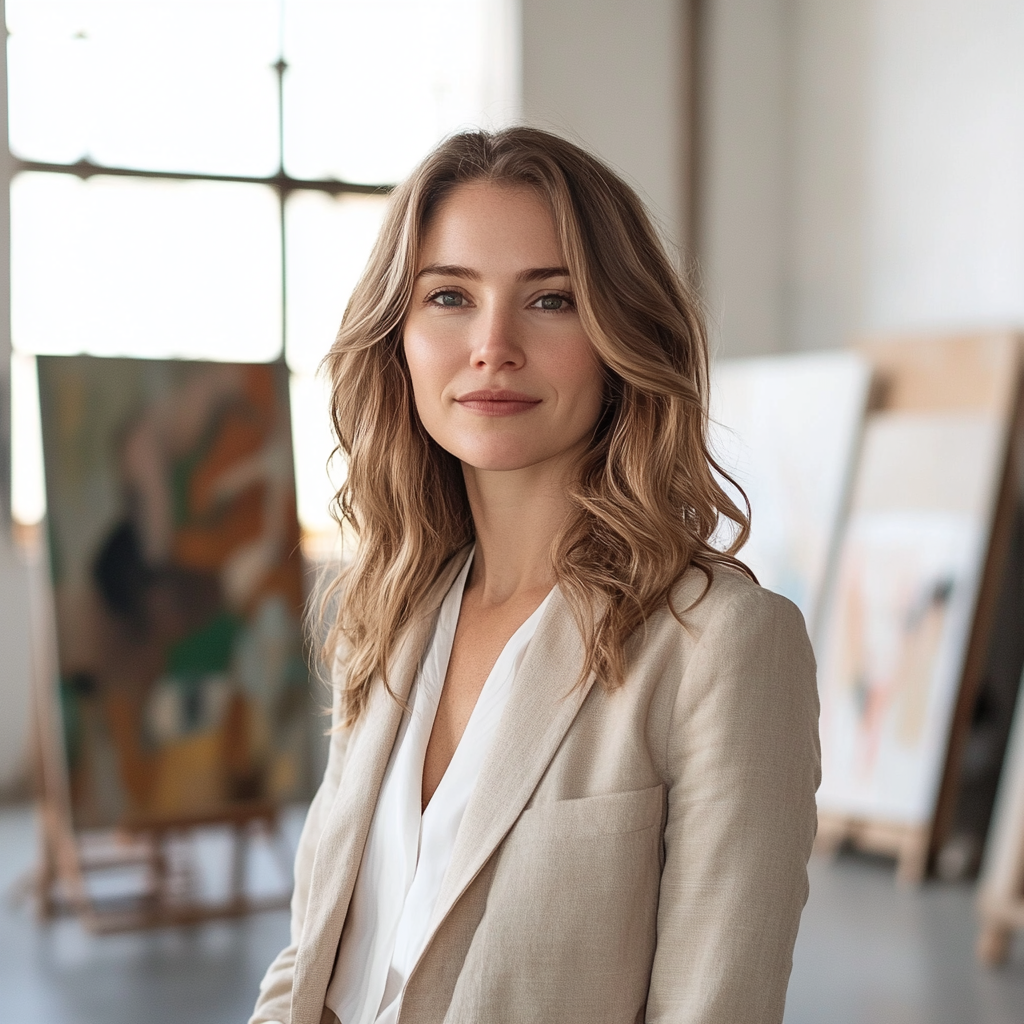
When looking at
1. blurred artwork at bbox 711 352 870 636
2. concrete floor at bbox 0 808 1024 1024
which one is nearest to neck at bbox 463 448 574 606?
concrete floor at bbox 0 808 1024 1024

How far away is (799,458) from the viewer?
17.6ft

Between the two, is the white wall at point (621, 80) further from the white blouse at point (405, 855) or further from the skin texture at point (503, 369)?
the white blouse at point (405, 855)

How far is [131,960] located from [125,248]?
366cm

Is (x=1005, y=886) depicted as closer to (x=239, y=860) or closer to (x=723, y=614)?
(x=239, y=860)

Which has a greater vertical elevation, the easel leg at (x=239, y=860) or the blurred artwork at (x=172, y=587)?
the blurred artwork at (x=172, y=587)

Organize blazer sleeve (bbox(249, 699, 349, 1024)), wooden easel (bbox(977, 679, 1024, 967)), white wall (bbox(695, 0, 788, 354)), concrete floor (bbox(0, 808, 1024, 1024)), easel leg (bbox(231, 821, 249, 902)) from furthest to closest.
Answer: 1. white wall (bbox(695, 0, 788, 354))
2. easel leg (bbox(231, 821, 249, 902))
3. wooden easel (bbox(977, 679, 1024, 967))
4. concrete floor (bbox(0, 808, 1024, 1024))
5. blazer sleeve (bbox(249, 699, 349, 1024))

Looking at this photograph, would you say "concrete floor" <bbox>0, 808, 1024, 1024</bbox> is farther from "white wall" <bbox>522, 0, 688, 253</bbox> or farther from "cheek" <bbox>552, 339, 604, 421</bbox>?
"white wall" <bbox>522, 0, 688, 253</bbox>

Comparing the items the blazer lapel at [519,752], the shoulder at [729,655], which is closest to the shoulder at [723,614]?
the shoulder at [729,655]

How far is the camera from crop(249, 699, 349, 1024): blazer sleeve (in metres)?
1.53

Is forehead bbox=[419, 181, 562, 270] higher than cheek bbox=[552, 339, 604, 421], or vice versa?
forehead bbox=[419, 181, 562, 270]

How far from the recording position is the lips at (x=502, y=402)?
1.32 m

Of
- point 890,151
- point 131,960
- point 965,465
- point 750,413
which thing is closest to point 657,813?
point 131,960

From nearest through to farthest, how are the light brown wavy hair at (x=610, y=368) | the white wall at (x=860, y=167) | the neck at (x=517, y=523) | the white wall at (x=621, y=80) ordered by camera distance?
the light brown wavy hair at (x=610, y=368), the neck at (x=517, y=523), the white wall at (x=860, y=167), the white wall at (x=621, y=80)

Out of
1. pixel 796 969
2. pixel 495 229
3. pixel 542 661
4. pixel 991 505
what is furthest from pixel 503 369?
pixel 991 505
